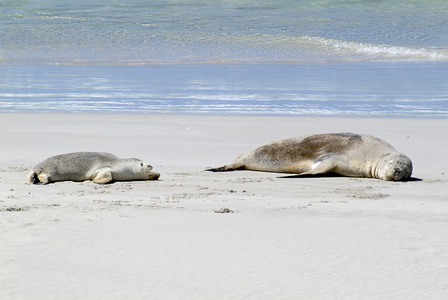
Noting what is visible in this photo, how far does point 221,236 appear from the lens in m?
5.08

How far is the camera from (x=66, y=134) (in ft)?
36.5

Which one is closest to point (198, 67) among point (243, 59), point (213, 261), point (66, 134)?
point (243, 59)

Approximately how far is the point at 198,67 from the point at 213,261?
21.1 metres

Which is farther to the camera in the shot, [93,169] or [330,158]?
[330,158]

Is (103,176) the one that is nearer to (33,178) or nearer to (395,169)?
(33,178)

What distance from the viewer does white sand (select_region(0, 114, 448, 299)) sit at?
4.05 metres

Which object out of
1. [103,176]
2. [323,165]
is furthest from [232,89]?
[103,176]

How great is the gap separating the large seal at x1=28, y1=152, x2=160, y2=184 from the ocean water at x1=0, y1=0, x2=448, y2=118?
5.92 metres

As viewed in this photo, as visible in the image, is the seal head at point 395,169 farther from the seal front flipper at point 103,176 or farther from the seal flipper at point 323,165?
the seal front flipper at point 103,176

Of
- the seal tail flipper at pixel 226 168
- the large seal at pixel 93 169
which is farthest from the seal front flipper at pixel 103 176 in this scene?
the seal tail flipper at pixel 226 168

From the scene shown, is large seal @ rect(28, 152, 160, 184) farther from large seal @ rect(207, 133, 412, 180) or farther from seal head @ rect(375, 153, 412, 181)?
seal head @ rect(375, 153, 412, 181)

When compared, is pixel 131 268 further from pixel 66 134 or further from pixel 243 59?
Answer: pixel 243 59

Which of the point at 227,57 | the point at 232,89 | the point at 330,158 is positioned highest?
the point at 227,57

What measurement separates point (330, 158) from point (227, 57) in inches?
846
